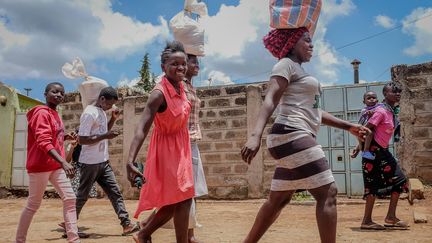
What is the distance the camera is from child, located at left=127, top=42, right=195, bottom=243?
2910 millimetres

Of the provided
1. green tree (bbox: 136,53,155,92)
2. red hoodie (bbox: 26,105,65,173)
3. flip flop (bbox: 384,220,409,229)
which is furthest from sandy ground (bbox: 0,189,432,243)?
green tree (bbox: 136,53,155,92)

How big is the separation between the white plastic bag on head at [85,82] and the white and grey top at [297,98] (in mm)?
2773

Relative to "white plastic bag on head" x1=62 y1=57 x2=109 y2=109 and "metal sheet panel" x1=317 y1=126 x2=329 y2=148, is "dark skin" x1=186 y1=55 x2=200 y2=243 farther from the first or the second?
"metal sheet panel" x1=317 y1=126 x2=329 y2=148

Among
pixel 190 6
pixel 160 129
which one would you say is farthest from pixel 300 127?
pixel 190 6

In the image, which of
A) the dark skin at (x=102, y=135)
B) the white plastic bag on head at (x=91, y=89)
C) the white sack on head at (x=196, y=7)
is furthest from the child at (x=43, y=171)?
the white sack on head at (x=196, y=7)

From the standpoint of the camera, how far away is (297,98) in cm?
290

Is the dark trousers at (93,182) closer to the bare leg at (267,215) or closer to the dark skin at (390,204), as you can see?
the bare leg at (267,215)

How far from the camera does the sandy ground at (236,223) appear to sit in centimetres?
445

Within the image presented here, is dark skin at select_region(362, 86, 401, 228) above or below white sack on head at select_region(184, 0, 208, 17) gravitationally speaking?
below

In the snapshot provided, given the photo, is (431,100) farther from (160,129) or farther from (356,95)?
(160,129)

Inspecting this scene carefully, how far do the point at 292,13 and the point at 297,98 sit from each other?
0.61m

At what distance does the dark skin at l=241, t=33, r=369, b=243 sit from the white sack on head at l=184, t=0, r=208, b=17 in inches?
60.2

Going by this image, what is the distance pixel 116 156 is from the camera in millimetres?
9266

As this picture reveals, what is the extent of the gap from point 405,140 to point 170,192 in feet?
18.4
